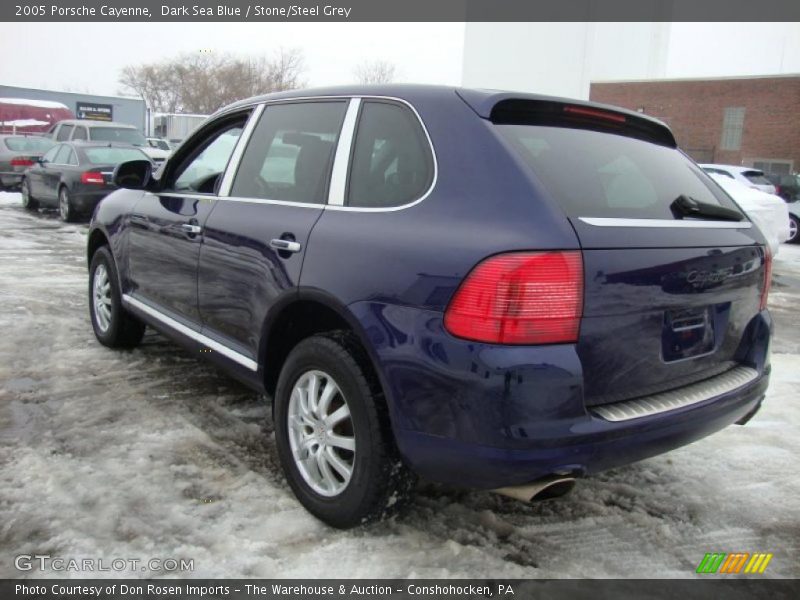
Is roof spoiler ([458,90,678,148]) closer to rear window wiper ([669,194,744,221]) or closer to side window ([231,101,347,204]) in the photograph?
rear window wiper ([669,194,744,221])

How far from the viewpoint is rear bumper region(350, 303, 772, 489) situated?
84.0 inches

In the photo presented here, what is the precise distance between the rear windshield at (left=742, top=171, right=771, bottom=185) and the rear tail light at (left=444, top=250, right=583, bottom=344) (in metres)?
14.4

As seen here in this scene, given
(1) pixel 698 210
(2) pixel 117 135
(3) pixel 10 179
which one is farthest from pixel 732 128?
(1) pixel 698 210

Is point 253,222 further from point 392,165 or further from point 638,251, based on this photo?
point 638,251

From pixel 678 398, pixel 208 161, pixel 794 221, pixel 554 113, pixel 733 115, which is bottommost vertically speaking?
pixel 678 398

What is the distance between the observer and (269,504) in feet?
9.64

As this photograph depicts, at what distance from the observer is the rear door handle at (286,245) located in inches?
111

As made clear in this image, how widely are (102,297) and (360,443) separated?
331 centimetres

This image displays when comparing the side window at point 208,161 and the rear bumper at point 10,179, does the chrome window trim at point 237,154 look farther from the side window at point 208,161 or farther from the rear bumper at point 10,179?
the rear bumper at point 10,179

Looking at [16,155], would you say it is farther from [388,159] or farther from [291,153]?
[388,159]

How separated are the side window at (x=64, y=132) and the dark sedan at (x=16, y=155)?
0.75m

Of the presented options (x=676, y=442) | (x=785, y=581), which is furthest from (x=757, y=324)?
(x=785, y=581)

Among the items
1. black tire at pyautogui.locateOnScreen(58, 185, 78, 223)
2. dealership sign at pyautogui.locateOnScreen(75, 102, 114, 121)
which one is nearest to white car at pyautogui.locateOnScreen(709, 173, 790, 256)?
black tire at pyautogui.locateOnScreen(58, 185, 78, 223)

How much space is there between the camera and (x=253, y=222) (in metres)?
3.14
